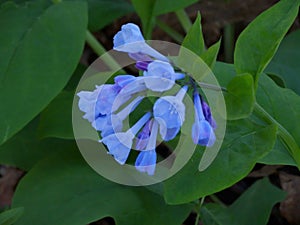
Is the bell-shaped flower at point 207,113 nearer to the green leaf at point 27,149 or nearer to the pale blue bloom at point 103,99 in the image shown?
the pale blue bloom at point 103,99

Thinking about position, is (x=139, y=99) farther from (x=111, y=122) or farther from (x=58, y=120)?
(x=58, y=120)

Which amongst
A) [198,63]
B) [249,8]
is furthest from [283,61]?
Result: [198,63]

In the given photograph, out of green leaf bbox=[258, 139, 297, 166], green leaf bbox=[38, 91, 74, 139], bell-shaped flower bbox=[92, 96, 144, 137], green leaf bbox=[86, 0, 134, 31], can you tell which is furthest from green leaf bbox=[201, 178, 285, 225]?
green leaf bbox=[86, 0, 134, 31]

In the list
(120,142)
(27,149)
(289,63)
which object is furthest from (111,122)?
(289,63)

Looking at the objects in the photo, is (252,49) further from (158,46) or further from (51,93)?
(158,46)

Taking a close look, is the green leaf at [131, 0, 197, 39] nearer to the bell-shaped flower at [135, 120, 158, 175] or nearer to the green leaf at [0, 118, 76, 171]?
the green leaf at [0, 118, 76, 171]

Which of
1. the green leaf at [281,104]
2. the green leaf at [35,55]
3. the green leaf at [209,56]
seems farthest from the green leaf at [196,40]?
the green leaf at [35,55]
